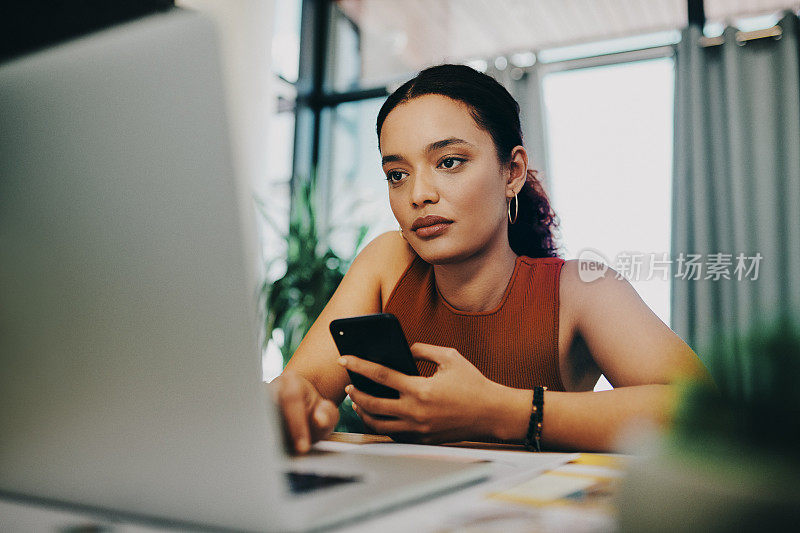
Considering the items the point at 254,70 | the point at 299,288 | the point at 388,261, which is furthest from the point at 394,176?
the point at 254,70

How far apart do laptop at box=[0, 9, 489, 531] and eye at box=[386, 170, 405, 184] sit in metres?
0.78

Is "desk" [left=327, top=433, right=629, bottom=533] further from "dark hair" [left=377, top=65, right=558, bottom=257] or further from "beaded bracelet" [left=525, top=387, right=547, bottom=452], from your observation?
"dark hair" [left=377, top=65, right=558, bottom=257]

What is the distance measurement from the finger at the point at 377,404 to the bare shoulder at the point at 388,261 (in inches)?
19.6

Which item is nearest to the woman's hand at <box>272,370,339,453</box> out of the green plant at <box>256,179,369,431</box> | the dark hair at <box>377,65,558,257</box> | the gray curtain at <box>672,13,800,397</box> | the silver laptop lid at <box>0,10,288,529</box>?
the silver laptop lid at <box>0,10,288,529</box>

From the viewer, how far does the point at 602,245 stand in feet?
10.1

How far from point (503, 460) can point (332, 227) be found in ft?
8.80

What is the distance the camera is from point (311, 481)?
390 millimetres

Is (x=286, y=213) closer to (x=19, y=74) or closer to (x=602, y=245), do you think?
(x=602, y=245)

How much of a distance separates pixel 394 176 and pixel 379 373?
52 cm

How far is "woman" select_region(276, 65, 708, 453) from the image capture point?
2.42 ft

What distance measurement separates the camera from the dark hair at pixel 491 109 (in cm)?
112
